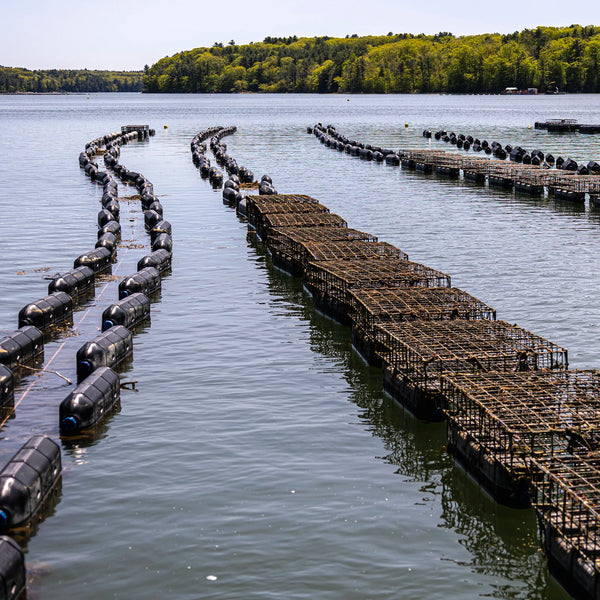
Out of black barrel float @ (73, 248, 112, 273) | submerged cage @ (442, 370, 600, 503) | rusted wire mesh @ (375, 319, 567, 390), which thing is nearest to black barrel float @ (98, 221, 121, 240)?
black barrel float @ (73, 248, 112, 273)

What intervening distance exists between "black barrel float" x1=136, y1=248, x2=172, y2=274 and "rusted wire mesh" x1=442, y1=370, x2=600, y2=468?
37.7 m

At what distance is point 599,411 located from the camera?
36500mm

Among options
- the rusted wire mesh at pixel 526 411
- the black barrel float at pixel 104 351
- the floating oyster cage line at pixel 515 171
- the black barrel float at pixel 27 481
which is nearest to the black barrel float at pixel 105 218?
the black barrel float at pixel 104 351

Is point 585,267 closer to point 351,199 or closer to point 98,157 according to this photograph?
point 351,199

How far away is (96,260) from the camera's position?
7450cm

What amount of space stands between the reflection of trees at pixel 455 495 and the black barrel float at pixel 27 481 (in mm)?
14693

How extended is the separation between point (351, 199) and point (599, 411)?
8683 centimetres

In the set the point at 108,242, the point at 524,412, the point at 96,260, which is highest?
the point at 108,242

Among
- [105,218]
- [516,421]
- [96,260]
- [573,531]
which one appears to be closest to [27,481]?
[516,421]

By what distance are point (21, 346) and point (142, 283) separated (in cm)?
1587

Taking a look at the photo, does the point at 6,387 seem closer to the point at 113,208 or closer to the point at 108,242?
the point at 108,242

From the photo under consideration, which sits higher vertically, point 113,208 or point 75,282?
point 113,208

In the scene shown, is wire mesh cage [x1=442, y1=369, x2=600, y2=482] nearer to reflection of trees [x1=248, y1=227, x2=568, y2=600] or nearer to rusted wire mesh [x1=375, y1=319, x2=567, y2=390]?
rusted wire mesh [x1=375, y1=319, x2=567, y2=390]

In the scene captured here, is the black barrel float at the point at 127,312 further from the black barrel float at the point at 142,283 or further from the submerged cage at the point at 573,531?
the submerged cage at the point at 573,531
